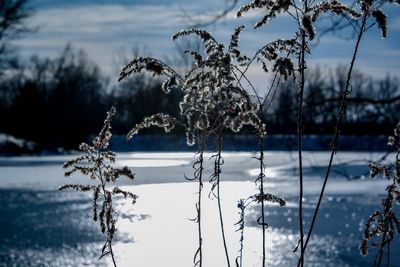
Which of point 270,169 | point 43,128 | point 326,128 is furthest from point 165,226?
point 43,128

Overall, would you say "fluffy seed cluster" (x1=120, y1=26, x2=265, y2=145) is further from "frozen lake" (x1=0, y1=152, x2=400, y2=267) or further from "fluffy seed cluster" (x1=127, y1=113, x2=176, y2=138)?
"frozen lake" (x1=0, y1=152, x2=400, y2=267)

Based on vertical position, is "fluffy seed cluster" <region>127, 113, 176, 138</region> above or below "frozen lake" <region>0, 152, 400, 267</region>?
above

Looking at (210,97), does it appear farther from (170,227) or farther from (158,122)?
(170,227)

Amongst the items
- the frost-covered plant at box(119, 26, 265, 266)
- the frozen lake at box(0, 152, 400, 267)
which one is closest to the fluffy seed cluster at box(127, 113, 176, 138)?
the frost-covered plant at box(119, 26, 265, 266)

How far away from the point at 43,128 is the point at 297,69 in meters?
47.0

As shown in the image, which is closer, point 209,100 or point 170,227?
point 209,100

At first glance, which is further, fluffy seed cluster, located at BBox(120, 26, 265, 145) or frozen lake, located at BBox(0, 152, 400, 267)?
frozen lake, located at BBox(0, 152, 400, 267)

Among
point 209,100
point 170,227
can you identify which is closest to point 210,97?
point 209,100

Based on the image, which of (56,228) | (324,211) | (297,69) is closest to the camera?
(297,69)

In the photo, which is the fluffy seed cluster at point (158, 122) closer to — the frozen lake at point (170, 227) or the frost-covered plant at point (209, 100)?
the frost-covered plant at point (209, 100)

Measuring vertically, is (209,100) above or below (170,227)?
above

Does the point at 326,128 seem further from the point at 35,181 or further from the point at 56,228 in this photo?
the point at 35,181

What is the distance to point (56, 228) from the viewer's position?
1092 cm

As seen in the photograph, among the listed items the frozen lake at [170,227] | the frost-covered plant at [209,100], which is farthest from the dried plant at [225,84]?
the frozen lake at [170,227]
